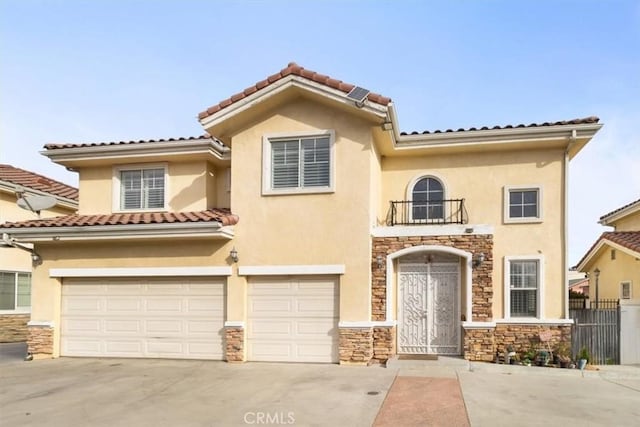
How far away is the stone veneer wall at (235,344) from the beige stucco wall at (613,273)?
38.4 feet

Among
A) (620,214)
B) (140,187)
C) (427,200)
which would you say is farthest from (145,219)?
(620,214)

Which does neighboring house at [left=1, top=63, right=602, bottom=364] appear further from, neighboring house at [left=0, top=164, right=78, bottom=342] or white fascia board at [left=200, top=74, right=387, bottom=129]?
neighboring house at [left=0, top=164, right=78, bottom=342]

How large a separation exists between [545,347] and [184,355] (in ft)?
29.5

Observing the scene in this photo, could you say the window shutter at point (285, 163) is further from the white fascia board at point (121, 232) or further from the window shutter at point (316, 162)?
the white fascia board at point (121, 232)

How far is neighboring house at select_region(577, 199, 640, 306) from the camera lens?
52.1 ft

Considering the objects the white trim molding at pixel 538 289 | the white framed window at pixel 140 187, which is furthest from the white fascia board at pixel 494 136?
the white framed window at pixel 140 187

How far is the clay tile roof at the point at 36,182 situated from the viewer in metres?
19.5

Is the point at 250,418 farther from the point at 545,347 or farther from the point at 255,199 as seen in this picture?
the point at 545,347

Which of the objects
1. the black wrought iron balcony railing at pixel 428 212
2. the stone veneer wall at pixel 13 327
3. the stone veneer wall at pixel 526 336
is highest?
the black wrought iron balcony railing at pixel 428 212

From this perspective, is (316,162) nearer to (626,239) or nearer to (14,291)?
(626,239)

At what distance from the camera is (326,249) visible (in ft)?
41.9

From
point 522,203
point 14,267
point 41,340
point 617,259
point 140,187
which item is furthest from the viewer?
point 14,267

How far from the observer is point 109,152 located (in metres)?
15.1

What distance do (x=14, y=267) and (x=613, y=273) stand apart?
832 inches
